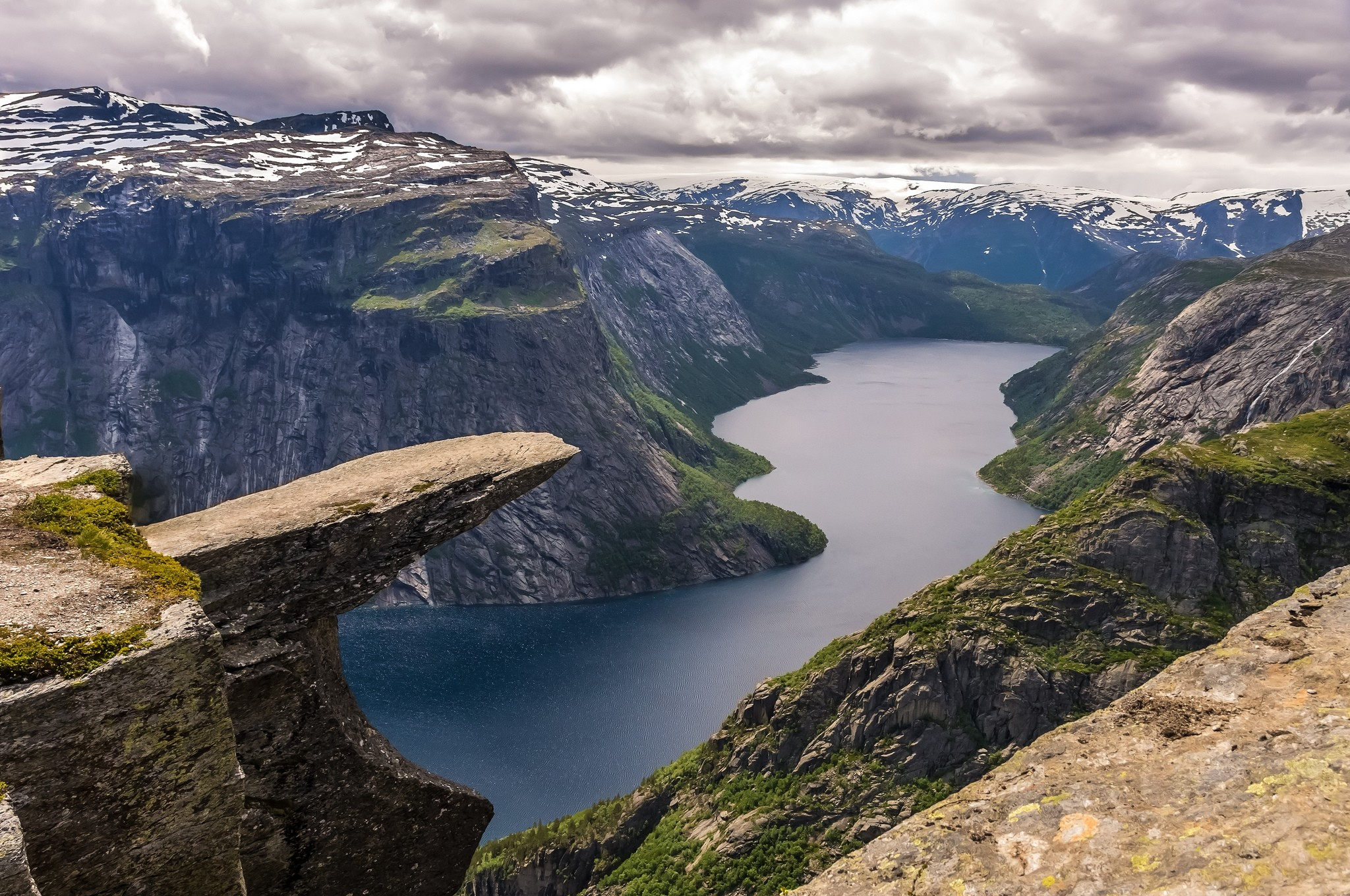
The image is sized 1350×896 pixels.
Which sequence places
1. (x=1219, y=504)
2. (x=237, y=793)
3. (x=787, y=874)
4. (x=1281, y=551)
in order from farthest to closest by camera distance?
(x=1219, y=504)
(x=1281, y=551)
(x=787, y=874)
(x=237, y=793)

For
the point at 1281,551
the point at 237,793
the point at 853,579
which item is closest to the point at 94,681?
the point at 237,793

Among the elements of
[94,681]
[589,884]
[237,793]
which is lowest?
[589,884]

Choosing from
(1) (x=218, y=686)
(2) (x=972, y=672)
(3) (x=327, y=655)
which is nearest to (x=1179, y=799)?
(1) (x=218, y=686)

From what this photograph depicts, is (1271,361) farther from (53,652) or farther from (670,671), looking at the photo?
(53,652)

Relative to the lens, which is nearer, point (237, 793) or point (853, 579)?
point (237, 793)

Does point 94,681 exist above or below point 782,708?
above

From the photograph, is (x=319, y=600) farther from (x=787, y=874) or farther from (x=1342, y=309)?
(x=1342, y=309)

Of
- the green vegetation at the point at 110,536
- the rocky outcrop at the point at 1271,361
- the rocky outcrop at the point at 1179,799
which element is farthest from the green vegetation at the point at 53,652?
the rocky outcrop at the point at 1271,361
